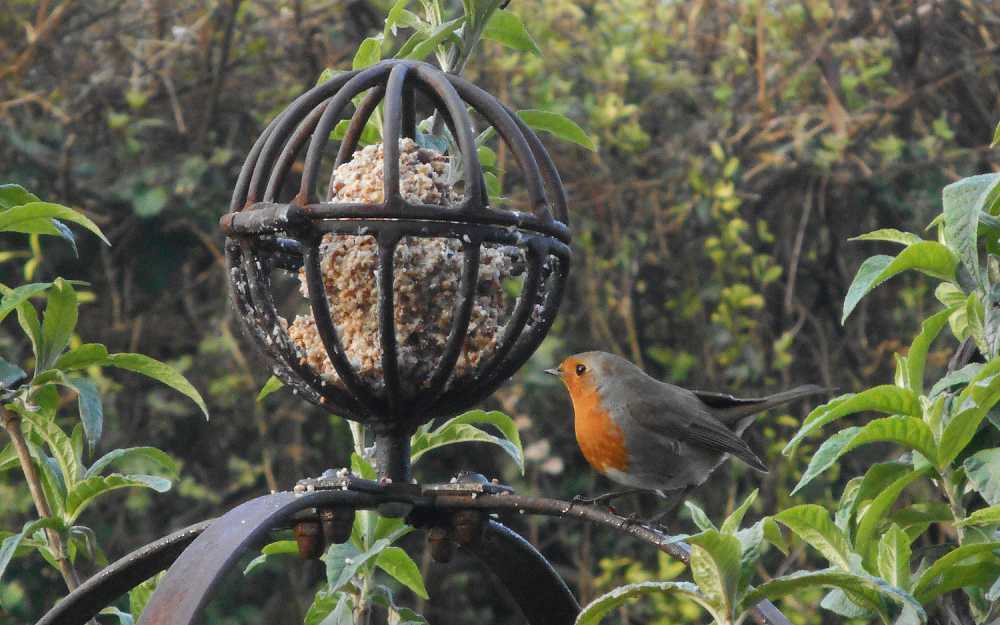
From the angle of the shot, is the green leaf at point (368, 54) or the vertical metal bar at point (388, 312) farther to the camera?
the green leaf at point (368, 54)

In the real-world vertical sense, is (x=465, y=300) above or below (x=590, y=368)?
above

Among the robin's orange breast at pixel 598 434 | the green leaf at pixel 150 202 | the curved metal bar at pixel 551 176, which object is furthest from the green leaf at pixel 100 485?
the green leaf at pixel 150 202

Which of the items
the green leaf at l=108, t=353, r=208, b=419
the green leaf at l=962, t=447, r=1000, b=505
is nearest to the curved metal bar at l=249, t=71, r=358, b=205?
the green leaf at l=108, t=353, r=208, b=419

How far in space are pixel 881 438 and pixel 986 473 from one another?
0.13 m

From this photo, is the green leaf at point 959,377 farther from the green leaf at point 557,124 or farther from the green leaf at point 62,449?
the green leaf at point 62,449

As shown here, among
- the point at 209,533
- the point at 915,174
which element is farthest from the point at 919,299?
the point at 209,533

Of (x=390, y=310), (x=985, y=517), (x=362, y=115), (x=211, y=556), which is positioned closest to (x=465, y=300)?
(x=390, y=310)

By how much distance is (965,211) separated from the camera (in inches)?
61.3

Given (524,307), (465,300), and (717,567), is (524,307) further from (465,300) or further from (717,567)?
(717,567)

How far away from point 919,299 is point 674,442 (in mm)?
2562

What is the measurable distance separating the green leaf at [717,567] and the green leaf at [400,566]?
0.72 meters

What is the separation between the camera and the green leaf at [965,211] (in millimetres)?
1549

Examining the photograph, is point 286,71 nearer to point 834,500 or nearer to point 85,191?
point 85,191

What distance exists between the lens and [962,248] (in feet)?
5.15
